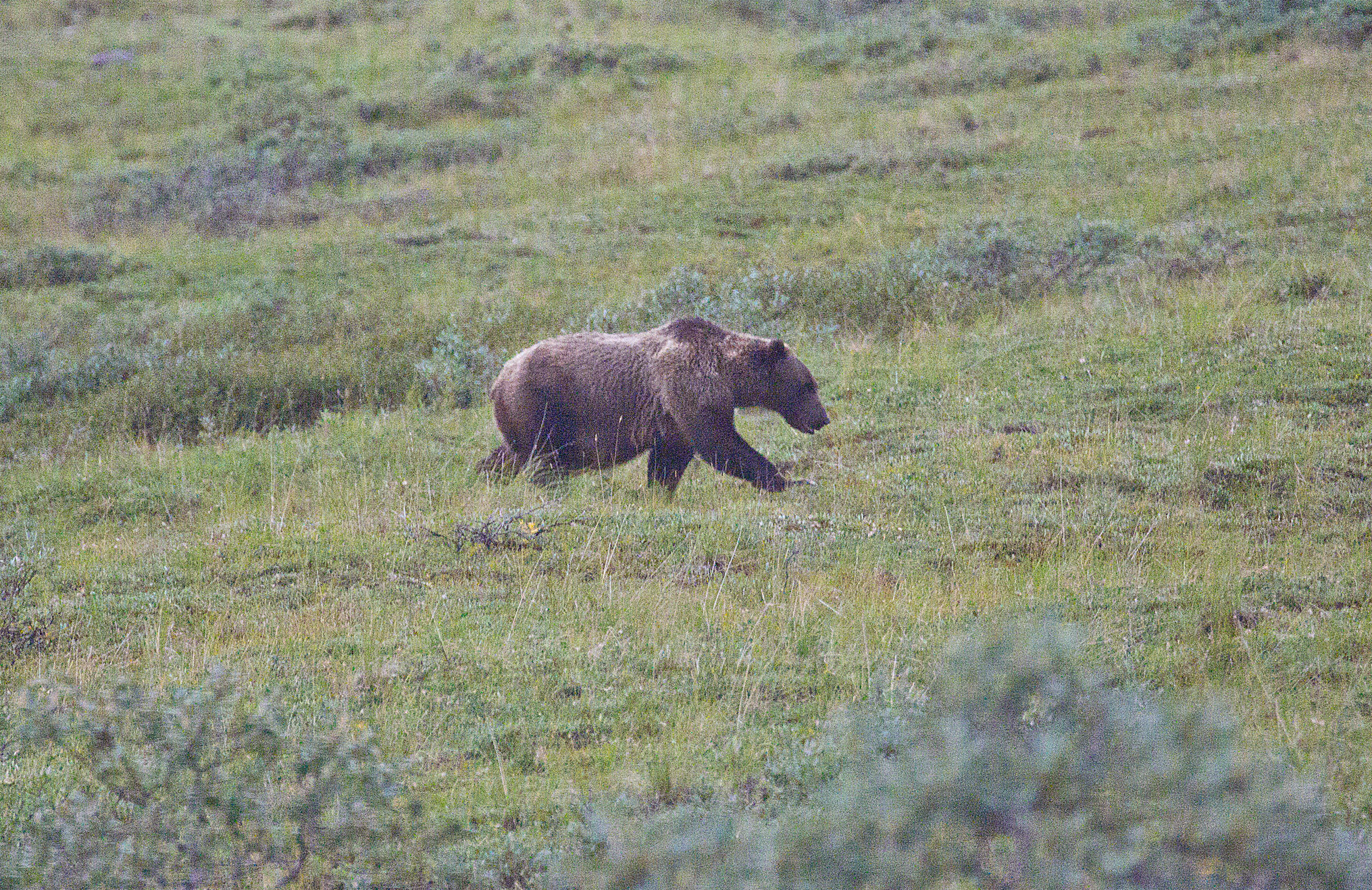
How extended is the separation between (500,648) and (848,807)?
3.20m

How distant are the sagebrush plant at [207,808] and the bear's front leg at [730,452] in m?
4.76

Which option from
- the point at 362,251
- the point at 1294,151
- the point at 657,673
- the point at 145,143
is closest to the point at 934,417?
the point at 657,673

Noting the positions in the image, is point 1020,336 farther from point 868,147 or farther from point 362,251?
point 362,251

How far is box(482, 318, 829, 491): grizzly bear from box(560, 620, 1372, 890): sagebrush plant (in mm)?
5650

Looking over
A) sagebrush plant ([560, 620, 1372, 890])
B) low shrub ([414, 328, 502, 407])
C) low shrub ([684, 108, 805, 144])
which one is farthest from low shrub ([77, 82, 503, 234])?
sagebrush plant ([560, 620, 1372, 890])

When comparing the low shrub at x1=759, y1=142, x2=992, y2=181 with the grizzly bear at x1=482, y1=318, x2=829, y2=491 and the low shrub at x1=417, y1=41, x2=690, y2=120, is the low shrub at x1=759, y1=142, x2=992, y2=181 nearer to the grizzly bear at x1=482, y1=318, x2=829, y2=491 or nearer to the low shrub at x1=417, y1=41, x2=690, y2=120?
the low shrub at x1=417, y1=41, x2=690, y2=120

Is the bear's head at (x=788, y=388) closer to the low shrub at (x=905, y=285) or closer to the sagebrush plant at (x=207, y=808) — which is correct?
the low shrub at (x=905, y=285)

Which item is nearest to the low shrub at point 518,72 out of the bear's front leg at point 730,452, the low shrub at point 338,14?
the low shrub at point 338,14

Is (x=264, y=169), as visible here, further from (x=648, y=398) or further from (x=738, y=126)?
(x=648, y=398)

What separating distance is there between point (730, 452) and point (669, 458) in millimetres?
688

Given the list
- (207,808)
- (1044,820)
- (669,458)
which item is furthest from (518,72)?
(1044,820)

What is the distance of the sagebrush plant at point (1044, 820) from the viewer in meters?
2.62

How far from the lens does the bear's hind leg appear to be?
9242 millimetres

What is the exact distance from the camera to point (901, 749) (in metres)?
3.82
